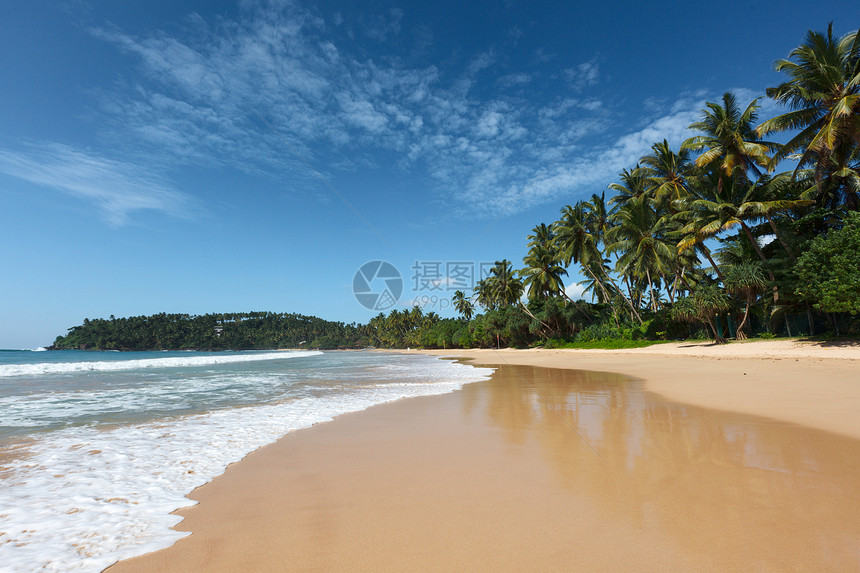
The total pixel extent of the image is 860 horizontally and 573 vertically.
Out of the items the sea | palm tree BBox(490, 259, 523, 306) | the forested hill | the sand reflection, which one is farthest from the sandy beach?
the forested hill

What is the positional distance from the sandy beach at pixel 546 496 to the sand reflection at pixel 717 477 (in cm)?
2

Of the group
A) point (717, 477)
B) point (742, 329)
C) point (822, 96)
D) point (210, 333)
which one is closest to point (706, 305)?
point (742, 329)

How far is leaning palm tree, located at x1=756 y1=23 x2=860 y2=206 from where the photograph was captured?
1586 cm

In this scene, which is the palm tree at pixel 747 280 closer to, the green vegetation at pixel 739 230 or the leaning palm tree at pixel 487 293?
the green vegetation at pixel 739 230

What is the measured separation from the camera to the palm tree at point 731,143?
2142 centimetres

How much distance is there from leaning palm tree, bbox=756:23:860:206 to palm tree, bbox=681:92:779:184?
9.42 ft

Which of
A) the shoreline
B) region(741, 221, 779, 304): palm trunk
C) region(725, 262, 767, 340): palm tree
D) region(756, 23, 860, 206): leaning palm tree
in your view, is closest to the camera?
the shoreline

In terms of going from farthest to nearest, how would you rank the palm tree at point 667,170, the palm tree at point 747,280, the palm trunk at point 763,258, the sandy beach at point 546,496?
the palm tree at point 667,170, the palm tree at point 747,280, the palm trunk at point 763,258, the sandy beach at point 546,496

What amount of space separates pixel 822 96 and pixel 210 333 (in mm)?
167220

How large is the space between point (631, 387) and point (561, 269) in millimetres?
33687

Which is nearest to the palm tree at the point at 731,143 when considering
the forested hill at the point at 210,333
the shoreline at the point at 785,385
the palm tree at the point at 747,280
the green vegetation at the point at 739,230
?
the green vegetation at the point at 739,230

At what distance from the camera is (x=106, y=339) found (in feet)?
411

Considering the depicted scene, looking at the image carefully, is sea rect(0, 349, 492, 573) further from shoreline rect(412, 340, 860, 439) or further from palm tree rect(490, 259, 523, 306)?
palm tree rect(490, 259, 523, 306)

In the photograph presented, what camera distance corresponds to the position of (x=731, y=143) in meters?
22.0
